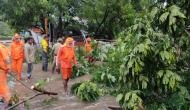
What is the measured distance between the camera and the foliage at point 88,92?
543 inches

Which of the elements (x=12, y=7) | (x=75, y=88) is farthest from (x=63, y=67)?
(x=12, y=7)

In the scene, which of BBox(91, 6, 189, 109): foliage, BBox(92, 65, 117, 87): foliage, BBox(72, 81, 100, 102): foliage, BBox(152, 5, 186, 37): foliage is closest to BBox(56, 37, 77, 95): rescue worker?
BBox(72, 81, 100, 102): foliage

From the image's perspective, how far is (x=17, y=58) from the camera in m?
17.6

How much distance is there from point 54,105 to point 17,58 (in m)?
4.72

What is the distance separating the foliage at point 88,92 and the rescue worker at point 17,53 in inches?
160

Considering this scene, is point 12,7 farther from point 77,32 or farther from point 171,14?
point 171,14

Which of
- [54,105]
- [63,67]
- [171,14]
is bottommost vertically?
[54,105]

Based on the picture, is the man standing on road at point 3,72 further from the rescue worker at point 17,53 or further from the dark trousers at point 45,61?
the dark trousers at point 45,61

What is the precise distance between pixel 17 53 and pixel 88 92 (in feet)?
15.1

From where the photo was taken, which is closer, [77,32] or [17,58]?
[17,58]

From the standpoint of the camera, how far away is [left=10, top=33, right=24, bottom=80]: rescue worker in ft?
57.2

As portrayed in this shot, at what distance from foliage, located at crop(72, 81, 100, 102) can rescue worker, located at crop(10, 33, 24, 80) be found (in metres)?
4.06

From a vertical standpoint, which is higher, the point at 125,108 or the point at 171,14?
the point at 171,14

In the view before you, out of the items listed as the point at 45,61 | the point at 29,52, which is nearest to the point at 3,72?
the point at 29,52
